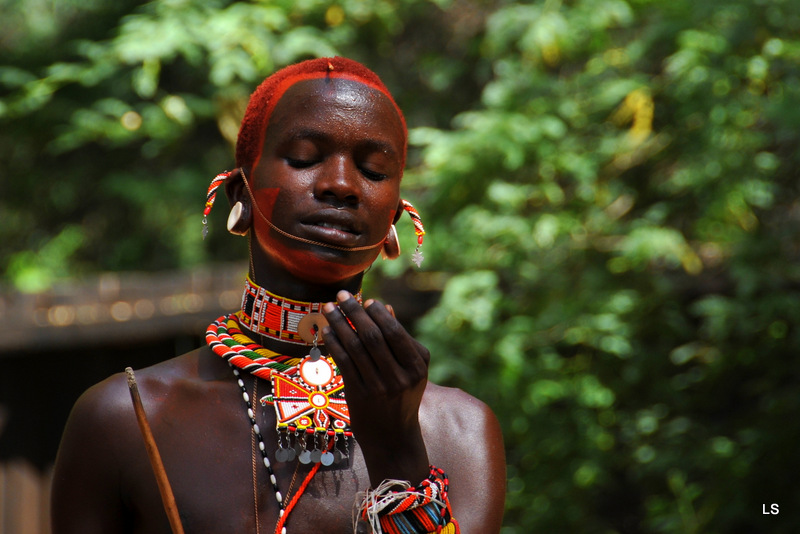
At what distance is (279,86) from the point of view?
1866mm

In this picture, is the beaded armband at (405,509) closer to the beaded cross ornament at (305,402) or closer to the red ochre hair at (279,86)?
the beaded cross ornament at (305,402)

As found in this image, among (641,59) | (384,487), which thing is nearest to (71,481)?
(384,487)

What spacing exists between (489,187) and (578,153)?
48 cm

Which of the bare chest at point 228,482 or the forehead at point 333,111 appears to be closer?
the bare chest at point 228,482

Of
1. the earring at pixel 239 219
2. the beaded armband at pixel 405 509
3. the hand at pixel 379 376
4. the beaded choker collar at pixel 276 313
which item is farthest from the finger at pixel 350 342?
the earring at pixel 239 219

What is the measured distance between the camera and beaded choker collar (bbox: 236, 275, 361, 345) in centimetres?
182

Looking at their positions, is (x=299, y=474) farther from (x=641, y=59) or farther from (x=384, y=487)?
(x=641, y=59)

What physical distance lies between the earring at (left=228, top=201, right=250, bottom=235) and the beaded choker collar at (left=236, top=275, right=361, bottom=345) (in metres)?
0.11

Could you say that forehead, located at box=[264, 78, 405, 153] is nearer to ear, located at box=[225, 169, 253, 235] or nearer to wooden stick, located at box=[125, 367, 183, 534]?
ear, located at box=[225, 169, 253, 235]

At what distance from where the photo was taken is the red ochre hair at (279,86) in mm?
1847

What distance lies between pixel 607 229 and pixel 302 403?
3.16 metres

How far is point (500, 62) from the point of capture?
4.68 m

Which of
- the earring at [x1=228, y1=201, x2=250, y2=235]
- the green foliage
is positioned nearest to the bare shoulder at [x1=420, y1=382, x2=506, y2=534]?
→ the earring at [x1=228, y1=201, x2=250, y2=235]

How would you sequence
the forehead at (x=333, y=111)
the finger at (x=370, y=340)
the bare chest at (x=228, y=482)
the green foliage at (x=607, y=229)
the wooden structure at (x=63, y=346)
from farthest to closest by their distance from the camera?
1. the green foliage at (x=607, y=229)
2. the wooden structure at (x=63, y=346)
3. the forehead at (x=333, y=111)
4. the bare chest at (x=228, y=482)
5. the finger at (x=370, y=340)
